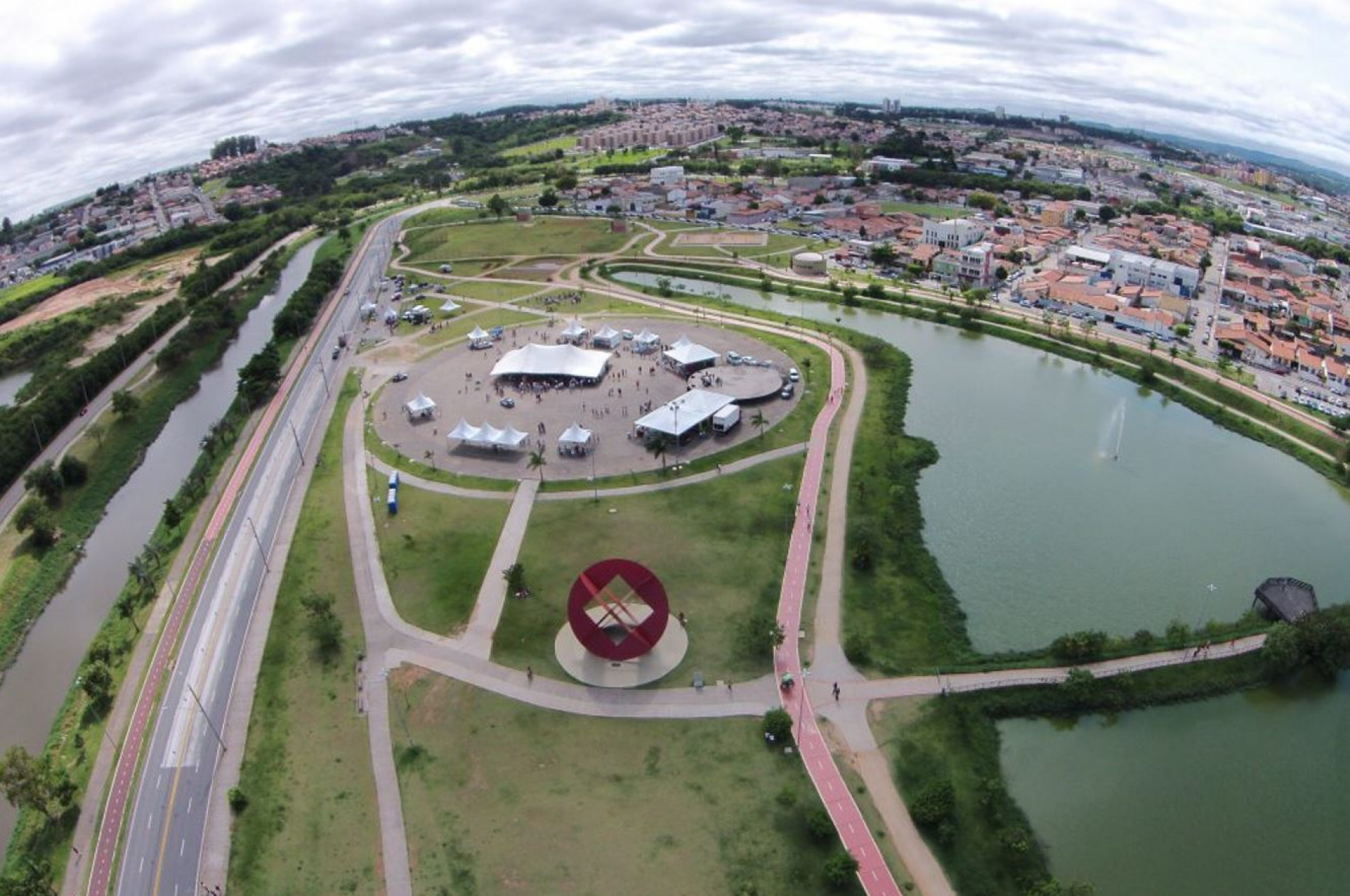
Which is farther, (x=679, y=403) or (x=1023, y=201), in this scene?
(x=1023, y=201)

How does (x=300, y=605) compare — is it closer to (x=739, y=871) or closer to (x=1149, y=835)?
(x=739, y=871)

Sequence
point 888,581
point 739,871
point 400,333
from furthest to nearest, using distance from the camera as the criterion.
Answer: point 400,333, point 888,581, point 739,871

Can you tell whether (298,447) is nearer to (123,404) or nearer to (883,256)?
(123,404)

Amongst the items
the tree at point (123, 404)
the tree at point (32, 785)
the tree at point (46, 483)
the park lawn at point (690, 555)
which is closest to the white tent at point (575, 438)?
the park lawn at point (690, 555)

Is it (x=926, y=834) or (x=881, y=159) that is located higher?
(x=881, y=159)

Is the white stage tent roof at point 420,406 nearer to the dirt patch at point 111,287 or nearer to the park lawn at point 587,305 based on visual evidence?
the park lawn at point 587,305

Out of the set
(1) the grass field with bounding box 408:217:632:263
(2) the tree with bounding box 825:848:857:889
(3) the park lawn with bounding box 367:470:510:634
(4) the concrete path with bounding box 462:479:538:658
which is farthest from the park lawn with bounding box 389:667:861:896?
(1) the grass field with bounding box 408:217:632:263

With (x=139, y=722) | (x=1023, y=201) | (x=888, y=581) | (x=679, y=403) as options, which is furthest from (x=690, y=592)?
(x=1023, y=201)
